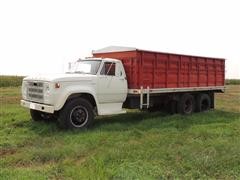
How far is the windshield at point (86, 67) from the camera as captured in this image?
12.3 m

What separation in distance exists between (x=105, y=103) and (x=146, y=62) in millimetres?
2158

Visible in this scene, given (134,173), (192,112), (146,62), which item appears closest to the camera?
(134,173)

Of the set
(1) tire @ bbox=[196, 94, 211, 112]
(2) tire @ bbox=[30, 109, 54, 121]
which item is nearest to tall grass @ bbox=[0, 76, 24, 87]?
(1) tire @ bbox=[196, 94, 211, 112]

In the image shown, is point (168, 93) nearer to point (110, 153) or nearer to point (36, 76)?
point (36, 76)

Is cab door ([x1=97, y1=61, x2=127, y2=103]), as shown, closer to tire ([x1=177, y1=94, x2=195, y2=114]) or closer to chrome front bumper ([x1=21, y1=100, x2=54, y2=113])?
chrome front bumper ([x1=21, y1=100, x2=54, y2=113])

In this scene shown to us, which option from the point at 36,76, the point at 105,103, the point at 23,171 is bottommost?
the point at 23,171

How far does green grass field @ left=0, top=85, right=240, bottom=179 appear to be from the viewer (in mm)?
6891

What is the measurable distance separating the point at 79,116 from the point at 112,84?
5.71 ft

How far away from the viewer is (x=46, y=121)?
493 inches

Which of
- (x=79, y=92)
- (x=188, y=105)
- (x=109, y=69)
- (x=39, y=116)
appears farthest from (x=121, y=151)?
(x=188, y=105)

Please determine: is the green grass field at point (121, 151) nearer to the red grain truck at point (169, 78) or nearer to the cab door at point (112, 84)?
the cab door at point (112, 84)

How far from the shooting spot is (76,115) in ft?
37.4

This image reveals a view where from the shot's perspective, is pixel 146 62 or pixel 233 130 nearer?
pixel 233 130

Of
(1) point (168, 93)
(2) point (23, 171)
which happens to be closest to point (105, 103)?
(1) point (168, 93)
